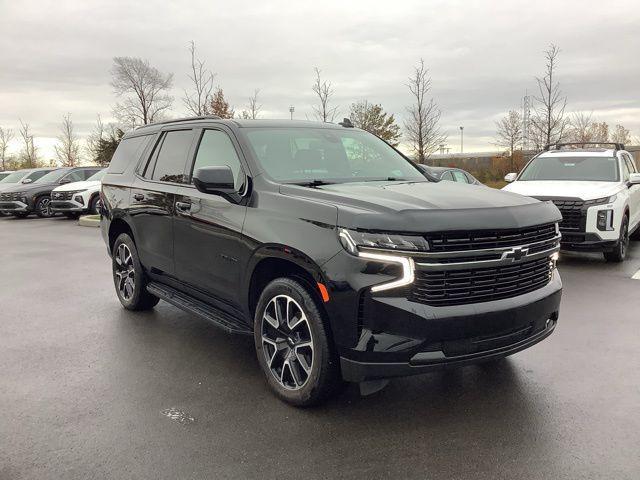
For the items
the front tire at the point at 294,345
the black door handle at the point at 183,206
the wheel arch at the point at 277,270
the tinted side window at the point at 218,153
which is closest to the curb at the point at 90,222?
the black door handle at the point at 183,206

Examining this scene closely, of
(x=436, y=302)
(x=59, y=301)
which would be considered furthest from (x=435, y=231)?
(x=59, y=301)

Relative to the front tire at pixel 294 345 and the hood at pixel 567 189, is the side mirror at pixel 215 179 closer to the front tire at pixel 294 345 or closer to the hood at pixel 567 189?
the front tire at pixel 294 345

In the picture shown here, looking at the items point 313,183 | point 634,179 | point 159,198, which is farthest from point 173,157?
point 634,179

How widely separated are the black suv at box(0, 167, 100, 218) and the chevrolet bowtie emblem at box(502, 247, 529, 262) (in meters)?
19.7

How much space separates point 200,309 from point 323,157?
161 cm

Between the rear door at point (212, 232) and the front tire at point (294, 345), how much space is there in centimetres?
38

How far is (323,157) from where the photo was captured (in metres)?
4.61

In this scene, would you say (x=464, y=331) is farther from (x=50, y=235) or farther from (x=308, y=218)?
(x=50, y=235)

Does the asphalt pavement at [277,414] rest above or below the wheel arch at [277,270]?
below

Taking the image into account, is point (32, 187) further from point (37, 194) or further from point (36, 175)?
point (36, 175)

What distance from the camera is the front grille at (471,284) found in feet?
10.3

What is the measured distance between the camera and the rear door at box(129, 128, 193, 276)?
5.07 meters

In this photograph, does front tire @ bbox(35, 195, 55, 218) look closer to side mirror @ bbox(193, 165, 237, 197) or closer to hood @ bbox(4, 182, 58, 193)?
hood @ bbox(4, 182, 58, 193)

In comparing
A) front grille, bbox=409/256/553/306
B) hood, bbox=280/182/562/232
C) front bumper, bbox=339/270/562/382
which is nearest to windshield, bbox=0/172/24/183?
hood, bbox=280/182/562/232
